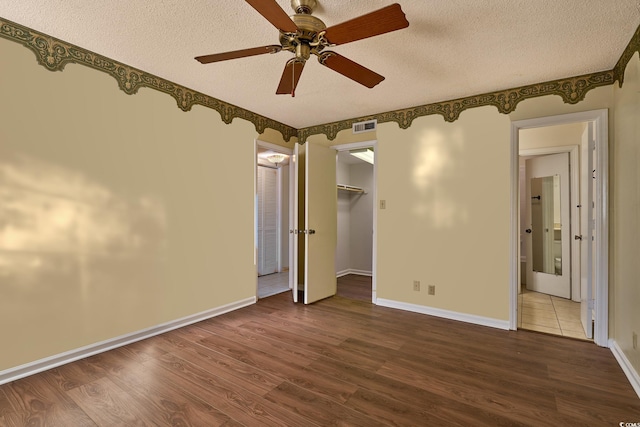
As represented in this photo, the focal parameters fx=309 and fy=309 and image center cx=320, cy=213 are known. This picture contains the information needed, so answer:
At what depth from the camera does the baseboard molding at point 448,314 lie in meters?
3.24

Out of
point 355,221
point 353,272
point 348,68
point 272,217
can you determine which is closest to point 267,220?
point 272,217

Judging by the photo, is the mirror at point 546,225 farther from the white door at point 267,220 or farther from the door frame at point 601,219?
the white door at point 267,220

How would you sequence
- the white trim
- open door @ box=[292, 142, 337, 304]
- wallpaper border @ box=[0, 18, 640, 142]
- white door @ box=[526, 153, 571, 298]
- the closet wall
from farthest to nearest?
1. the closet wall
2. white door @ box=[526, 153, 571, 298]
3. the white trim
4. open door @ box=[292, 142, 337, 304]
5. wallpaper border @ box=[0, 18, 640, 142]

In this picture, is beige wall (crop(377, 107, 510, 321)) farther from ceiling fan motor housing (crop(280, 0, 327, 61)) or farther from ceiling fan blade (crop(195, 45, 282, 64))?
ceiling fan blade (crop(195, 45, 282, 64))

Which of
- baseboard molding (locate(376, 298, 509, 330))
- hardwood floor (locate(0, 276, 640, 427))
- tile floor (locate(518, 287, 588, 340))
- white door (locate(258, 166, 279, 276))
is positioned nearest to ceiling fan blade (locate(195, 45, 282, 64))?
hardwood floor (locate(0, 276, 640, 427))

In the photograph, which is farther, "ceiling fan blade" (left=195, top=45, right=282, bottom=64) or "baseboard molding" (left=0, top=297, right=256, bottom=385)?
"baseboard molding" (left=0, top=297, right=256, bottom=385)

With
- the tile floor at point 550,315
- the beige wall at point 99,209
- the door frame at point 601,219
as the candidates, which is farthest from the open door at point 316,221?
the door frame at point 601,219

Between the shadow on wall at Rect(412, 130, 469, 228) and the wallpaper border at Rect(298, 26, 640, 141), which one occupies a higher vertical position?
the wallpaper border at Rect(298, 26, 640, 141)

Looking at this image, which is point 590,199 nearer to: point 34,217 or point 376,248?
point 376,248

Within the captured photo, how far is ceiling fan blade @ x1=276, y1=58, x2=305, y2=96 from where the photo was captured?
6.86ft

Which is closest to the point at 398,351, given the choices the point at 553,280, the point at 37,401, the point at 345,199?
the point at 37,401

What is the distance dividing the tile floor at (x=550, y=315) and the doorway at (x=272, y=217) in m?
3.55

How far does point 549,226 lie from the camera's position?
475 cm

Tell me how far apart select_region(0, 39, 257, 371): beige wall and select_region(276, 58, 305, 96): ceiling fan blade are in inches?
57.0
